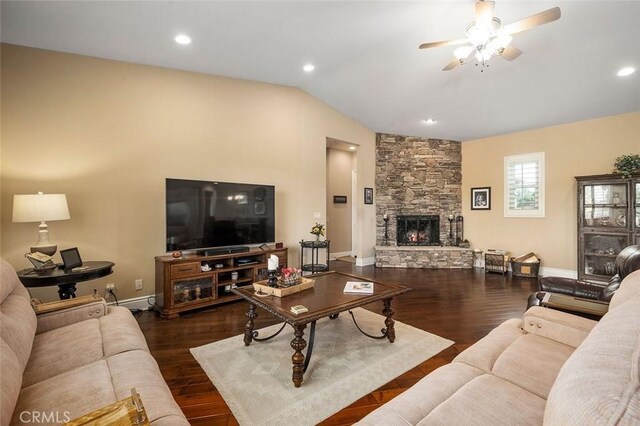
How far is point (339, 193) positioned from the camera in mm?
7242

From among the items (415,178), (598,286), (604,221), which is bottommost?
(598,286)

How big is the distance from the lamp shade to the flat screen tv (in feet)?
3.19

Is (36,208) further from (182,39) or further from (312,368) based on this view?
(312,368)

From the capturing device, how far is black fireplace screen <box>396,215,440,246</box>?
6.33 metres

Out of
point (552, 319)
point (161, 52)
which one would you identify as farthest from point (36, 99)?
point (552, 319)

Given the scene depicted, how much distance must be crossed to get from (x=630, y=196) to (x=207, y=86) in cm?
634

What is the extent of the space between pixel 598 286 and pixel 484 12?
8.22 feet

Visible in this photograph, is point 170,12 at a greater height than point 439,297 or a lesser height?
greater

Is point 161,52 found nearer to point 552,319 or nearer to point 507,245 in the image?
point 552,319

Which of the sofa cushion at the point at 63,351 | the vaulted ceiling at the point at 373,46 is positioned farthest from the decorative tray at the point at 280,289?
the vaulted ceiling at the point at 373,46

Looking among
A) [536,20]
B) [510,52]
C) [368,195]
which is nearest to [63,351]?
[536,20]

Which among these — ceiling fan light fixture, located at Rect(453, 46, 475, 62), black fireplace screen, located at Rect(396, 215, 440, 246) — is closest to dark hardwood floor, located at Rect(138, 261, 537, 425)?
black fireplace screen, located at Rect(396, 215, 440, 246)

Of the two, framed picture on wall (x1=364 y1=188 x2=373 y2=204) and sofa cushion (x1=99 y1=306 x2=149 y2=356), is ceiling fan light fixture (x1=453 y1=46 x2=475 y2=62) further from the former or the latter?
framed picture on wall (x1=364 y1=188 x2=373 y2=204)

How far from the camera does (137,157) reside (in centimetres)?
343
